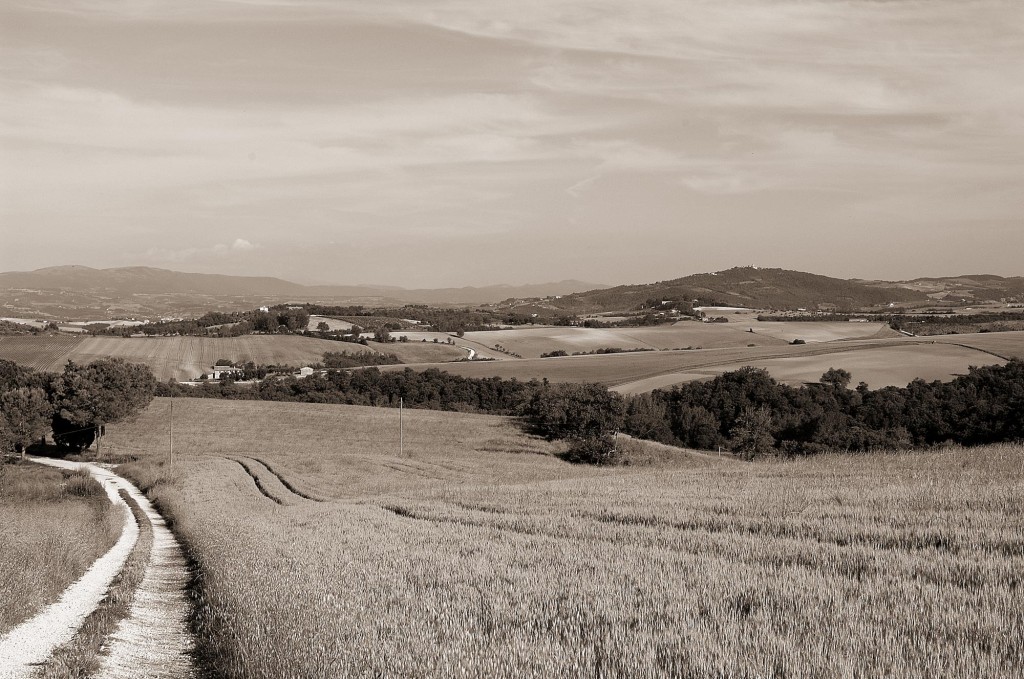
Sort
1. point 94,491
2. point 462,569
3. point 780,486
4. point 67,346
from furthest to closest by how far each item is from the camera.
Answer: point 67,346 → point 94,491 → point 780,486 → point 462,569

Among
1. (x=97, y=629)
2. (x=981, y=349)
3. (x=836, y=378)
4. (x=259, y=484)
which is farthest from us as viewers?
(x=981, y=349)

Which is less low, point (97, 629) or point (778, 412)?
point (97, 629)

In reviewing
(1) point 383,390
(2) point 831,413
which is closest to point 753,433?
→ (2) point 831,413

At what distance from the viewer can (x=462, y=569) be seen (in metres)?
12.0

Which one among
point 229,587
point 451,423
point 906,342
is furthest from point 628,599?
point 906,342

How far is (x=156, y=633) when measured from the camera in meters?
13.8

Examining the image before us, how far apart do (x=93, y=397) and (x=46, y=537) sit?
58.9 metres

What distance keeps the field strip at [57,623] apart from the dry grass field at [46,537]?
0.80ft

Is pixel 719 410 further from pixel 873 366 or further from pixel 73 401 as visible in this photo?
pixel 73 401

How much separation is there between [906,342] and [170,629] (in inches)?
4477

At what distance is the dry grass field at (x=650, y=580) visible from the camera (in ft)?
23.5

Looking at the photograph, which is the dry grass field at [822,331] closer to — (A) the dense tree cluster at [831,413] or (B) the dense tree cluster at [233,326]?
(A) the dense tree cluster at [831,413]

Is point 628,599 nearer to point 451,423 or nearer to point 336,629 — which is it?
point 336,629

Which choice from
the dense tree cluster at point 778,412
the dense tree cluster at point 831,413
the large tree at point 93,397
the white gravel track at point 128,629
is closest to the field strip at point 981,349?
the dense tree cluster at point 831,413
